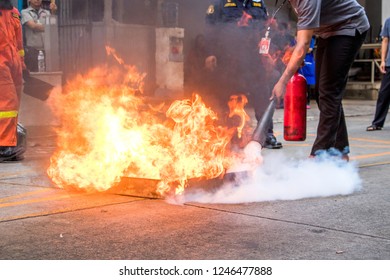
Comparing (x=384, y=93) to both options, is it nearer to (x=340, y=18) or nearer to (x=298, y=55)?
(x=340, y=18)

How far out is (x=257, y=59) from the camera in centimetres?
763

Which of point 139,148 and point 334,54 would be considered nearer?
point 139,148

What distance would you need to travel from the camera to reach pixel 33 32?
33.4 ft

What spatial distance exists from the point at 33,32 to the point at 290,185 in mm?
6443

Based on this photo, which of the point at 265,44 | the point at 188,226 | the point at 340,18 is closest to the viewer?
the point at 188,226

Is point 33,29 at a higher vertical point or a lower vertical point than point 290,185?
higher

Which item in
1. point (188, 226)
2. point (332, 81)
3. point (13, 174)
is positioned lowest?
point (13, 174)

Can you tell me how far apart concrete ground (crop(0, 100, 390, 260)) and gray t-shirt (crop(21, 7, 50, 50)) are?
17.2ft

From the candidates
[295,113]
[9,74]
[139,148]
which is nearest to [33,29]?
[9,74]

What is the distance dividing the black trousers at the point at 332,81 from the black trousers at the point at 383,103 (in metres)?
4.17

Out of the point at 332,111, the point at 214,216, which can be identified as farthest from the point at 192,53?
the point at 214,216

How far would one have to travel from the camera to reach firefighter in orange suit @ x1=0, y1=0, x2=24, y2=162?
6.42 m

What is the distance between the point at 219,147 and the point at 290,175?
72 cm

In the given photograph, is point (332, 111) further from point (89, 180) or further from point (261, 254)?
point (261, 254)
